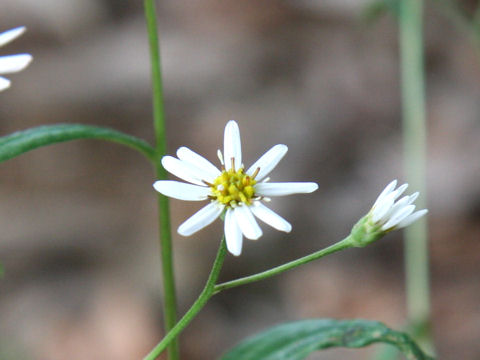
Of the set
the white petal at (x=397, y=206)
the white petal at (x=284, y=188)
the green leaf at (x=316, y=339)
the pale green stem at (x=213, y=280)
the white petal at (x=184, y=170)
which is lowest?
the green leaf at (x=316, y=339)

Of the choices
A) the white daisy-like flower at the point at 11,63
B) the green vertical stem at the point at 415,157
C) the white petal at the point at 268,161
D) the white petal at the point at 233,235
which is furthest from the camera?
the green vertical stem at the point at 415,157

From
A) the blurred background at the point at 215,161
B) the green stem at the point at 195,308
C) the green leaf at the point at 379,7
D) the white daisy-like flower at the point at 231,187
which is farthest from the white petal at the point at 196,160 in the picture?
the blurred background at the point at 215,161

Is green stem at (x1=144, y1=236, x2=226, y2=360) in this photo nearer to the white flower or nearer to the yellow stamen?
the yellow stamen

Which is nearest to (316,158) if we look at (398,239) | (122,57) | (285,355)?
(398,239)

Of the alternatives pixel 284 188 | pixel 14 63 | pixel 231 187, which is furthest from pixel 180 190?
pixel 14 63

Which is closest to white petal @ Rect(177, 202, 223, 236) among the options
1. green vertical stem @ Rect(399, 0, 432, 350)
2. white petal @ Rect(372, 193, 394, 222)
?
white petal @ Rect(372, 193, 394, 222)

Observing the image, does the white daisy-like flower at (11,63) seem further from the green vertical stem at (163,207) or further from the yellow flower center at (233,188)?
the yellow flower center at (233,188)

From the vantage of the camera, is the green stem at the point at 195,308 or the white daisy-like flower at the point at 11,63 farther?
the green stem at the point at 195,308
